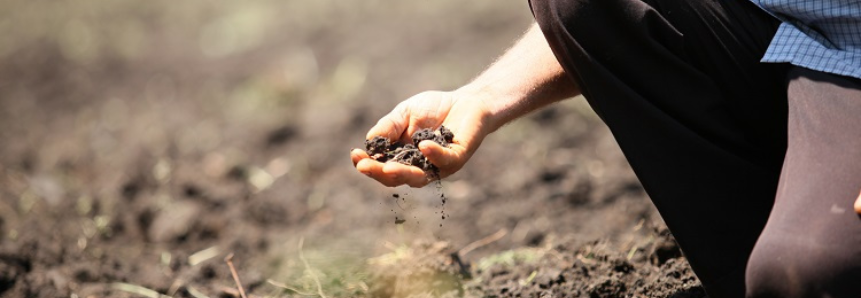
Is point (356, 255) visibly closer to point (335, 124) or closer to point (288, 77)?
point (335, 124)

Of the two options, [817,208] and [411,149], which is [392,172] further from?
[817,208]

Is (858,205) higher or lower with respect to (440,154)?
lower

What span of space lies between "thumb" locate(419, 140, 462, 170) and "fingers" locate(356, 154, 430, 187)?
5 centimetres

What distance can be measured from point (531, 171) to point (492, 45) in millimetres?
1480

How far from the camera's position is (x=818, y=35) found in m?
1.81

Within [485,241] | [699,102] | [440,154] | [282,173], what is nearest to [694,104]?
[699,102]

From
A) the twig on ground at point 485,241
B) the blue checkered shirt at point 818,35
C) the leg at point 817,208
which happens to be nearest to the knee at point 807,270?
the leg at point 817,208

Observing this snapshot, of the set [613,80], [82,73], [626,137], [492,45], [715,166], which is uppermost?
[82,73]

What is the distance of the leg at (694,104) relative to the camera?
1.81m

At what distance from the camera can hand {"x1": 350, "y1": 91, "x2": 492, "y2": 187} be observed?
1.87 m

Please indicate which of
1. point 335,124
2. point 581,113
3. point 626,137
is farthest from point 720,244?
point 335,124

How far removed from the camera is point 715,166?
5.98 ft

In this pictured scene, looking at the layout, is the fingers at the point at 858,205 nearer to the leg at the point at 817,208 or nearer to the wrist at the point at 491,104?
the leg at the point at 817,208

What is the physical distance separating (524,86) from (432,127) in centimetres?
23
